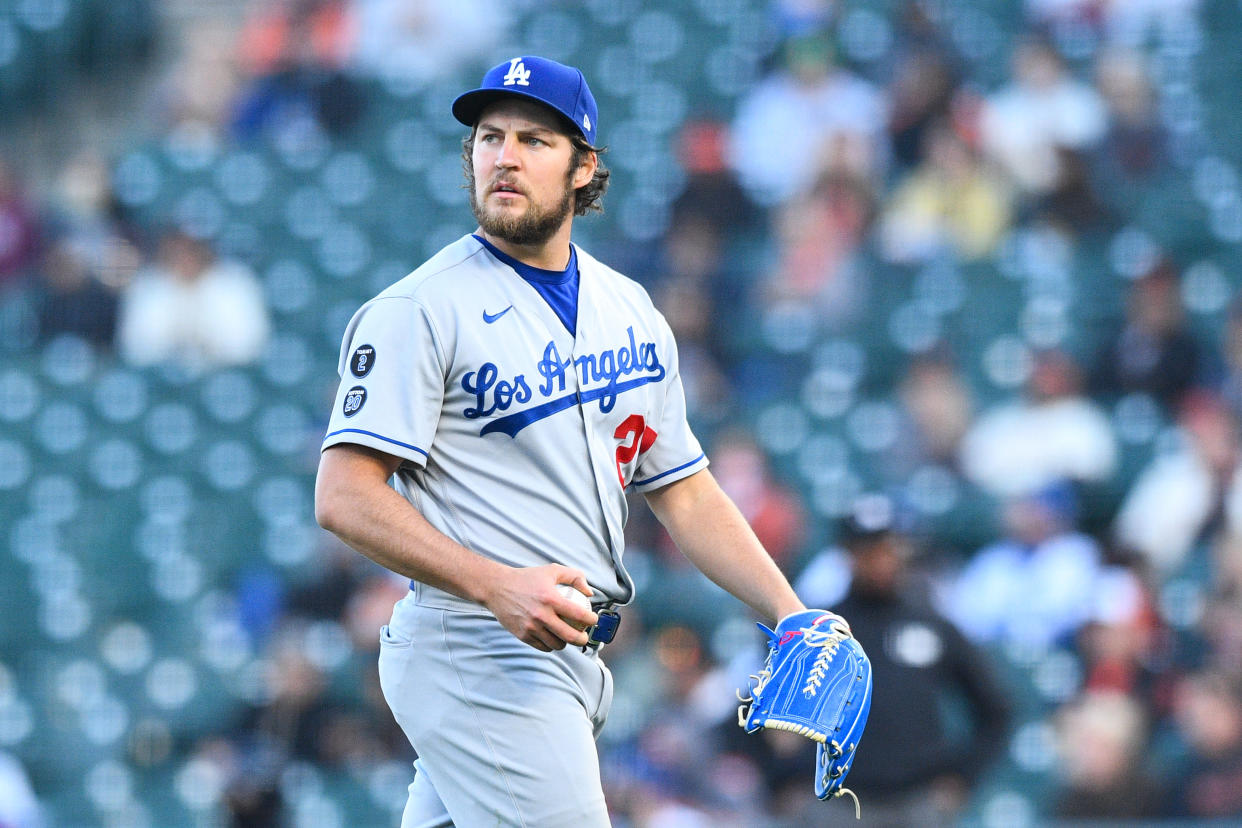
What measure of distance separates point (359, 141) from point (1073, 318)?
4091mm

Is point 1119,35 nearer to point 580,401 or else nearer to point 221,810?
point 221,810

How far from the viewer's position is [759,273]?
866 cm

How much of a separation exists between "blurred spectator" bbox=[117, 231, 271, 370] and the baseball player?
577 centimetres

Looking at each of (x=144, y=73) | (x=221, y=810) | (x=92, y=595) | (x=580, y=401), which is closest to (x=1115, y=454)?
(x=221, y=810)

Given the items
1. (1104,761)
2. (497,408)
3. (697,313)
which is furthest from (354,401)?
(697,313)

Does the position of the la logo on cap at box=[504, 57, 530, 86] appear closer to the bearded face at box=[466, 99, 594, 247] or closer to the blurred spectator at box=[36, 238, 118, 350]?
the bearded face at box=[466, 99, 594, 247]

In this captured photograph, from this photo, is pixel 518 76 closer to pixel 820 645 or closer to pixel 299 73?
pixel 820 645

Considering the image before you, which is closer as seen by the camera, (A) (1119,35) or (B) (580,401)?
(B) (580,401)

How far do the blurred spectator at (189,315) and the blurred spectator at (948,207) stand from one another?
10.8ft

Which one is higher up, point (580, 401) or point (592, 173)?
point (592, 173)

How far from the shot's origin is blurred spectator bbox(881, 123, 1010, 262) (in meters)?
8.67

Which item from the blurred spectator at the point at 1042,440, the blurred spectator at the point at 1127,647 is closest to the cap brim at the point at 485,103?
the blurred spectator at the point at 1127,647

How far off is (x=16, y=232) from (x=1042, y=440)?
17.9 ft

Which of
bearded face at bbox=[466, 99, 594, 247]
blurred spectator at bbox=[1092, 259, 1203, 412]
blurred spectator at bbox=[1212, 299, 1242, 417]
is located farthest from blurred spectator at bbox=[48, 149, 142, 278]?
A: bearded face at bbox=[466, 99, 594, 247]
